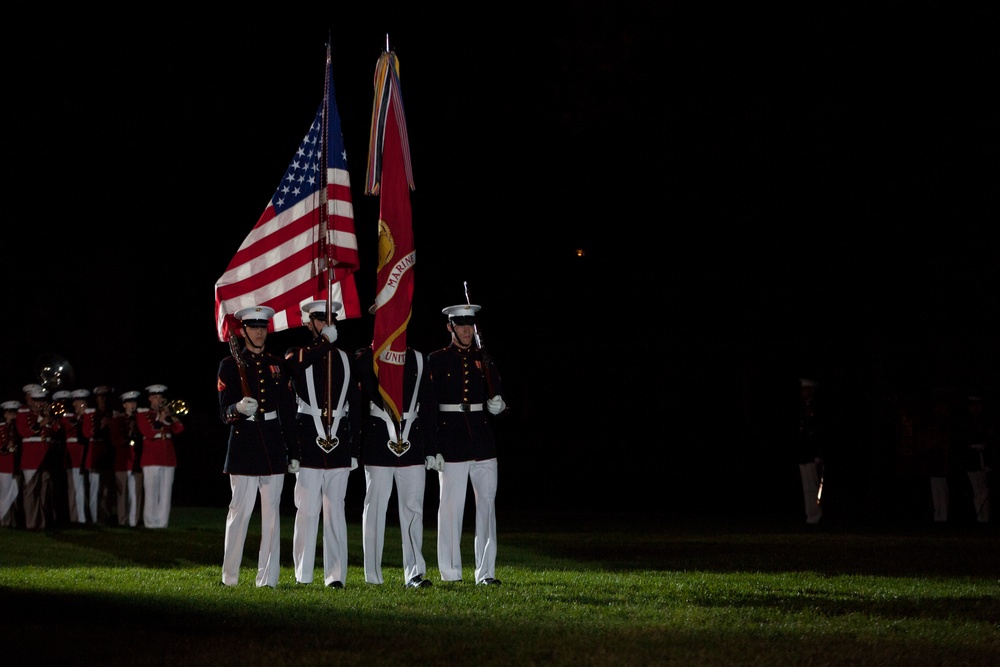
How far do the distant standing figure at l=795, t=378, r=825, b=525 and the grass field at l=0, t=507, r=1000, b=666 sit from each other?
308 cm

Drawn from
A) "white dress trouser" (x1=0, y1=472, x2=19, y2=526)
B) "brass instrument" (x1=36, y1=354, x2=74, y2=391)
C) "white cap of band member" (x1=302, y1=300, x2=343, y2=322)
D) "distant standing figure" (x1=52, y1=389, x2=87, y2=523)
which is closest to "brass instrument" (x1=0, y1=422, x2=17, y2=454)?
"white dress trouser" (x1=0, y1=472, x2=19, y2=526)

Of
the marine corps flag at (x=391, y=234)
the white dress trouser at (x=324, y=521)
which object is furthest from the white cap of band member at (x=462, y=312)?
the white dress trouser at (x=324, y=521)

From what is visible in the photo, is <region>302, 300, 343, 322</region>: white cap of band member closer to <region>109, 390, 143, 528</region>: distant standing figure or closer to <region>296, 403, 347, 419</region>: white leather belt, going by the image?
<region>296, 403, 347, 419</region>: white leather belt

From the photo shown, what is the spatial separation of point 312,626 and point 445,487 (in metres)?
2.98

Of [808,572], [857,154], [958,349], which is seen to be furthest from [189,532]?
[958,349]

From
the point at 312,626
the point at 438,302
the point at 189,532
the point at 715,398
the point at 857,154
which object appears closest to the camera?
the point at 312,626

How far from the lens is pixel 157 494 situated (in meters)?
18.2

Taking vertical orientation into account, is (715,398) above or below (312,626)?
above

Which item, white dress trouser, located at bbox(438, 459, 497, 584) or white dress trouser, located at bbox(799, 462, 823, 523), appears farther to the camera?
white dress trouser, located at bbox(799, 462, 823, 523)

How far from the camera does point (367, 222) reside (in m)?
30.1

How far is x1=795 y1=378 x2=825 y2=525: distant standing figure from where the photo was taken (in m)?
17.9

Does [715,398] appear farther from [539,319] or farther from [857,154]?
[857,154]

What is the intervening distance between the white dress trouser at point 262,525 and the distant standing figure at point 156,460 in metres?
8.15

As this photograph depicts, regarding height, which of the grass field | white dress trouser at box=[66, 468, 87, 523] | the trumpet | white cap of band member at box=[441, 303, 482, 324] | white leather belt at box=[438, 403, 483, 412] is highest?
white cap of band member at box=[441, 303, 482, 324]
